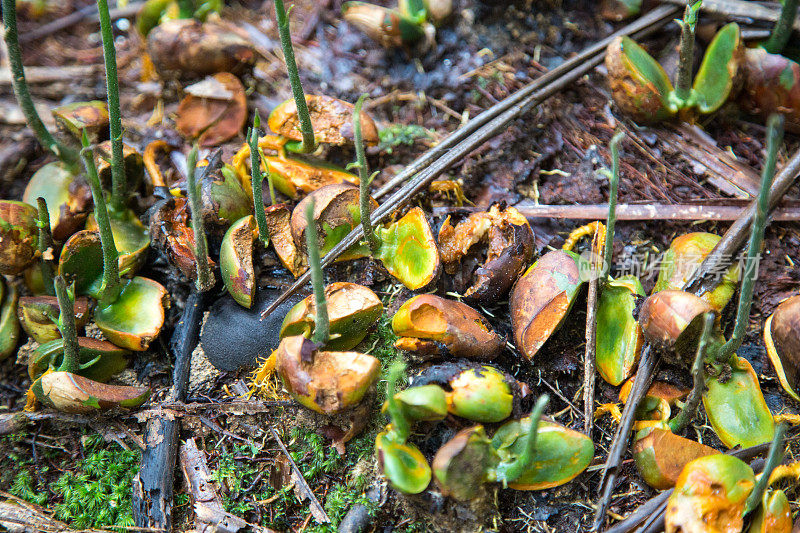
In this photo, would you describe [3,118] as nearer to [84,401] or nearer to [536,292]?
[84,401]

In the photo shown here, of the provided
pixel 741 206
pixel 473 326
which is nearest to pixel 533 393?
pixel 473 326

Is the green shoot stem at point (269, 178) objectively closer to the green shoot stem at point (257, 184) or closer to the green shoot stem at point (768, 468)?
the green shoot stem at point (257, 184)

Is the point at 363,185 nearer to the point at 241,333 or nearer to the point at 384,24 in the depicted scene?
the point at 241,333

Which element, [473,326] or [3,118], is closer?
[473,326]

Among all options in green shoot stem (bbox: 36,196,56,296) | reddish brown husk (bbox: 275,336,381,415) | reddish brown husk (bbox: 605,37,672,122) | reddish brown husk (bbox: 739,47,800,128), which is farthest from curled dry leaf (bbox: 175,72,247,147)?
reddish brown husk (bbox: 739,47,800,128)

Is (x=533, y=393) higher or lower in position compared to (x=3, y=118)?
lower

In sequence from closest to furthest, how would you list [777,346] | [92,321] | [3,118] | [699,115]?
1. [777,346]
2. [92,321]
3. [699,115]
4. [3,118]
